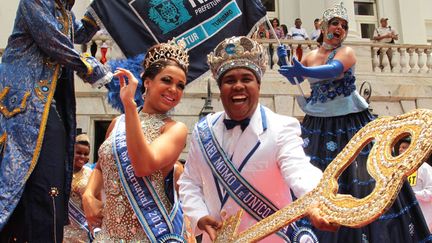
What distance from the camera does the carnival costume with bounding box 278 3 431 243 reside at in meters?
3.49

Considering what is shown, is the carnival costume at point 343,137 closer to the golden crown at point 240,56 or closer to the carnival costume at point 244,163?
the carnival costume at point 244,163

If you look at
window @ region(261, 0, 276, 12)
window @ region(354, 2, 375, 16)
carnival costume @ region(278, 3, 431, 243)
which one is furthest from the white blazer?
window @ region(354, 2, 375, 16)

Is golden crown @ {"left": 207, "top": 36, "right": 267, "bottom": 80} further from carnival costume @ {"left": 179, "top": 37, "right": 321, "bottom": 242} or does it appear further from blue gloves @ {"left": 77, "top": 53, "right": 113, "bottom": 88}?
blue gloves @ {"left": 77, "top": 53, "right": 113, "bottom": 88}

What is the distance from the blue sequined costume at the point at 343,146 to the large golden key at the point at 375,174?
1.82 meters

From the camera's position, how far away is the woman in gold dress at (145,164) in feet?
7.63

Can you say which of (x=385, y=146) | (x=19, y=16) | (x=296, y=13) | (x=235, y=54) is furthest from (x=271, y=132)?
(x=296, y=13)

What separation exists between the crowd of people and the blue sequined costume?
29.3 inches

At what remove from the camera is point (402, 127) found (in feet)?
5.08

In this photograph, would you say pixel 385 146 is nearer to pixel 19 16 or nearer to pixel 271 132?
pixel 271 132

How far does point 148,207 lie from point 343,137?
193 centimetres

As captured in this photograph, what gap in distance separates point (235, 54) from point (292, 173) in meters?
0.59

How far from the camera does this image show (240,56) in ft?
7.93

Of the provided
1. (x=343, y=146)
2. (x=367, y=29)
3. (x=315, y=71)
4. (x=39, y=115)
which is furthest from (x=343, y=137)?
(x=367, y=29)

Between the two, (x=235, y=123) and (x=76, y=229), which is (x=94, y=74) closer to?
(x=235, y=123)
